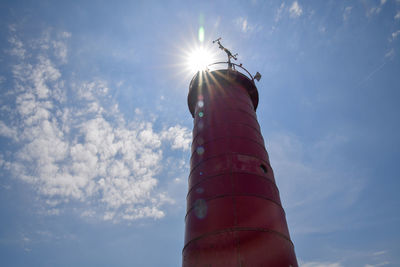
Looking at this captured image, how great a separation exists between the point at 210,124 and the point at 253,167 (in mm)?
2592

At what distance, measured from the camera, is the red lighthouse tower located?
5566 millimetres

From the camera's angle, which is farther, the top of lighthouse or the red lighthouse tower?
the top of lighthouse

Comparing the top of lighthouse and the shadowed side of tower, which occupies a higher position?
the top of lighthouse

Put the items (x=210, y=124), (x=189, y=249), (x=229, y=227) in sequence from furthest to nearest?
(x=210, y=124) < (x=189, y=249) < (x=229, y=227)

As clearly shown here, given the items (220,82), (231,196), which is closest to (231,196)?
(231,196)

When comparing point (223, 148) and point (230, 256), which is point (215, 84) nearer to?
point (223, 148)

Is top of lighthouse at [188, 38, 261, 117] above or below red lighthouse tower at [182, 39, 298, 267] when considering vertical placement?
above

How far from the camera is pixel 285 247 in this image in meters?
5.93

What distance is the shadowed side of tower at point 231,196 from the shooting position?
5.57 m

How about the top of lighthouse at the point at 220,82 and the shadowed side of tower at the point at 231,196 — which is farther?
the top of lighthouse at the point at 220,82

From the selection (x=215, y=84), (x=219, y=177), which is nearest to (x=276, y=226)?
(x=219, y=177)

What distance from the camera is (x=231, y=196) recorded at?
641 cm

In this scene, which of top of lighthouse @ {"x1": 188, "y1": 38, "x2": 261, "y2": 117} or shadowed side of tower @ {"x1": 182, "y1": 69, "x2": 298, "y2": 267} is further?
top of lighthouse @ {"x1": 188, "y1": 38, "x2": 261, "y2": 117}

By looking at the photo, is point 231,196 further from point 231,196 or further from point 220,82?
point 220,82
